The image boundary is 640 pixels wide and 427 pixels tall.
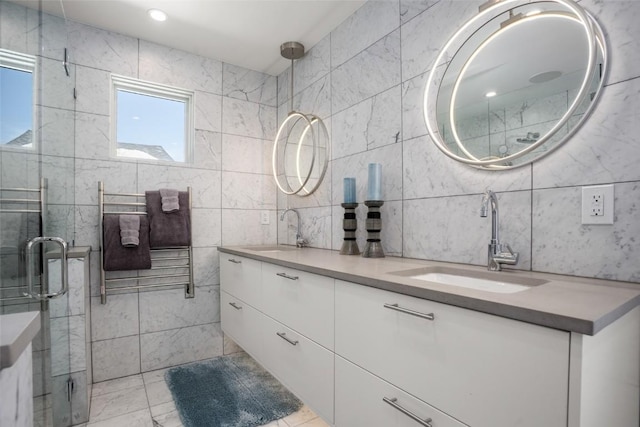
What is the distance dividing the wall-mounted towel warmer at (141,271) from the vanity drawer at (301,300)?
956 mm

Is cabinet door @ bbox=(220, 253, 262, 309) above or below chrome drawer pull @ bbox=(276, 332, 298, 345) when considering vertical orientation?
above

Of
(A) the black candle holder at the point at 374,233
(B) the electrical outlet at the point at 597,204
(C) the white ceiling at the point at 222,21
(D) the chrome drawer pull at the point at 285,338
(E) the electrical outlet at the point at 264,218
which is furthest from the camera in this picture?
(E) the electrical outlet at the point at 264,218

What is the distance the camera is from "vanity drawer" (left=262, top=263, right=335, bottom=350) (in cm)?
132

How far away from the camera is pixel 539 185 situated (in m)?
1.15

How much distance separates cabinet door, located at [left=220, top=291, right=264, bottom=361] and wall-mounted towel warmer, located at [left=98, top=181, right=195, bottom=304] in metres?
0.31

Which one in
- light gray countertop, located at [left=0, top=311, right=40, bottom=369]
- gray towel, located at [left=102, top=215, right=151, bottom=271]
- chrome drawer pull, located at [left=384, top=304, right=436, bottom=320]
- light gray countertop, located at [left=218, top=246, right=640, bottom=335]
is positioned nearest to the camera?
light gray countertop, located at [left=0, top=311, right=40, bottom=369]

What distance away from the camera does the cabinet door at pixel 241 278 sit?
1922 millimetres

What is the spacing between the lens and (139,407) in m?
1.89

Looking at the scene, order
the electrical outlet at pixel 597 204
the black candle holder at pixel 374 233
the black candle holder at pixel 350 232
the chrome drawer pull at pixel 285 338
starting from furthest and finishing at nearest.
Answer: the black candle holder at pixel 350 232, the black candle holder at pixel 374 233, the chrome drawer pull at pixel 285 338, the electrical outlet at pixel 597 204

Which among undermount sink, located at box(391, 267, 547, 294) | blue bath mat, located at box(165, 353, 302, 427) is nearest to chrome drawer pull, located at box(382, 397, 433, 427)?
undermount sink, located at box(391, 267, 547, 294)

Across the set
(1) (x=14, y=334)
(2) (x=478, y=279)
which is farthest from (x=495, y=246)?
(1) (x=14, y=334)

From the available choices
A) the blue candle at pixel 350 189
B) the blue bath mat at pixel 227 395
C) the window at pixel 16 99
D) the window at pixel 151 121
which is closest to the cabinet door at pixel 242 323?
the blue bath mat at pixel 227 395

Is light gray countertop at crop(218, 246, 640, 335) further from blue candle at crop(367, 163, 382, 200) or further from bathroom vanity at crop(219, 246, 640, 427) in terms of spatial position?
blue candle at crop(367, 163, 382, 200)

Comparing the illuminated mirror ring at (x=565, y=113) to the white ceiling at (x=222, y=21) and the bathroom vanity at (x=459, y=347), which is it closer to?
the bathroom vanity at (x=459, y=347)
